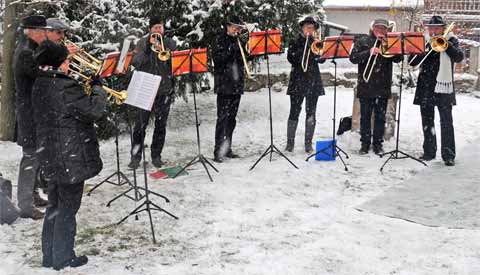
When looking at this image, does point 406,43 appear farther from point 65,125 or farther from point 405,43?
point 65,125

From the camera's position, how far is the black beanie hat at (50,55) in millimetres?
4039

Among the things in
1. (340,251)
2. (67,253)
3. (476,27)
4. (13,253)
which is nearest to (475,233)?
(340,251)

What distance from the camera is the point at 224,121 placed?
770cm

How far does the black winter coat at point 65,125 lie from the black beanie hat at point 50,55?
8 centimetres

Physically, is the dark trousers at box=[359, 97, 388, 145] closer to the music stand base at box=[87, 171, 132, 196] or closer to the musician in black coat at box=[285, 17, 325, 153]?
the musician in black coat at box=[285, 17, 325, 153]

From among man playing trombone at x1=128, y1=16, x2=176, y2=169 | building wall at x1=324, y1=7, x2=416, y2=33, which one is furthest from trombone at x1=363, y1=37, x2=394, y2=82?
building wall at x1=324, y1=7, x2=416, y2=33

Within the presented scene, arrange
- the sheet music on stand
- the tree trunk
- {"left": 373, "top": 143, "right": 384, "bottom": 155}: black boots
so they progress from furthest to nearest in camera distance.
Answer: the tree trunk
{"left": 373, "top": 143, "right": 384, "bottom": 155}: black boots
the sheet music on stand

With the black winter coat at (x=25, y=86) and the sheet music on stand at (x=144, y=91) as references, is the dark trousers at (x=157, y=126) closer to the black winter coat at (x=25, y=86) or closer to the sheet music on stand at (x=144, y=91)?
the black winter coat at (x=25, y=86)

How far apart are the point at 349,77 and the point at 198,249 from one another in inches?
445

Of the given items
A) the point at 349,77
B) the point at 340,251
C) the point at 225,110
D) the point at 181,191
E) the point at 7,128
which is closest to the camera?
the point at 340,251

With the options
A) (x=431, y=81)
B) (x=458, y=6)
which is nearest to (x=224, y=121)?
(x=431, y=81)

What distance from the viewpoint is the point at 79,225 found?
214 inches

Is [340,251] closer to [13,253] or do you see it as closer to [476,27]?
[13,253]

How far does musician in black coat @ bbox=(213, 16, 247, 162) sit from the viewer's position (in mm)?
7391
